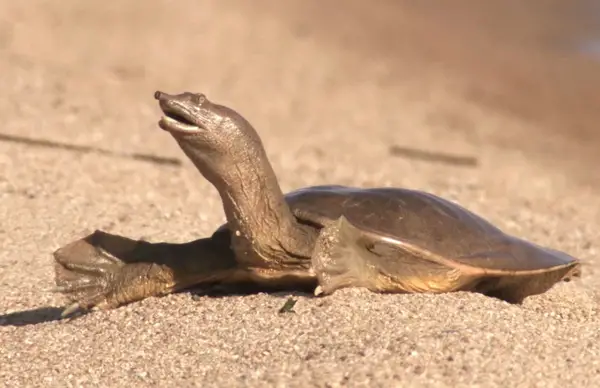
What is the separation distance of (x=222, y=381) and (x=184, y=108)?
39.3 inches

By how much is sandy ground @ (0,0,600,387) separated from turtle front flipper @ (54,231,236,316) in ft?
0.24

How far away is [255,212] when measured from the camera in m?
4.06

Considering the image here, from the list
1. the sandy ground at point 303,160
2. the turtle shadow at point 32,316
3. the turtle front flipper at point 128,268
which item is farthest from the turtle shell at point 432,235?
the turtle shadow at point 32,316

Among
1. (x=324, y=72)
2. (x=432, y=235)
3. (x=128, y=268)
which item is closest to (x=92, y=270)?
(x=128, y=268)

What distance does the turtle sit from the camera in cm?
401

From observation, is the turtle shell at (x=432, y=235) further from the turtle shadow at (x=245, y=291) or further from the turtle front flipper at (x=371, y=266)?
the turtle shadow at (x=245, y=291)

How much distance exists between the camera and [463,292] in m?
4.29

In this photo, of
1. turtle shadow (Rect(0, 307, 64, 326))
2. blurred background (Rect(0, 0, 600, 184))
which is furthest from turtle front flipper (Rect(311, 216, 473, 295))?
blurred background (Rect(0, 0, 600, 184))

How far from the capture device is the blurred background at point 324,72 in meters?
9.09

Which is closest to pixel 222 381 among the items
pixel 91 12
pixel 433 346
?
pixel 433 346

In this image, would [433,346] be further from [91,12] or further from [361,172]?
[91,12]

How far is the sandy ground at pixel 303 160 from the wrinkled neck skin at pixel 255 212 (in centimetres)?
17

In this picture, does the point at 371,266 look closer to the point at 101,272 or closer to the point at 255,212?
the point at 255,212

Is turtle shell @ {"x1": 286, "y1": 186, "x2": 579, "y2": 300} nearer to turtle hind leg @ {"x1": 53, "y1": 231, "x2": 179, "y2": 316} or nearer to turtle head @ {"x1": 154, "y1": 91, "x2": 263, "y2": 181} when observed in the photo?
turtle head @ {"x1": 154, "y1": 91, "x2": 263, "y2": 181}
